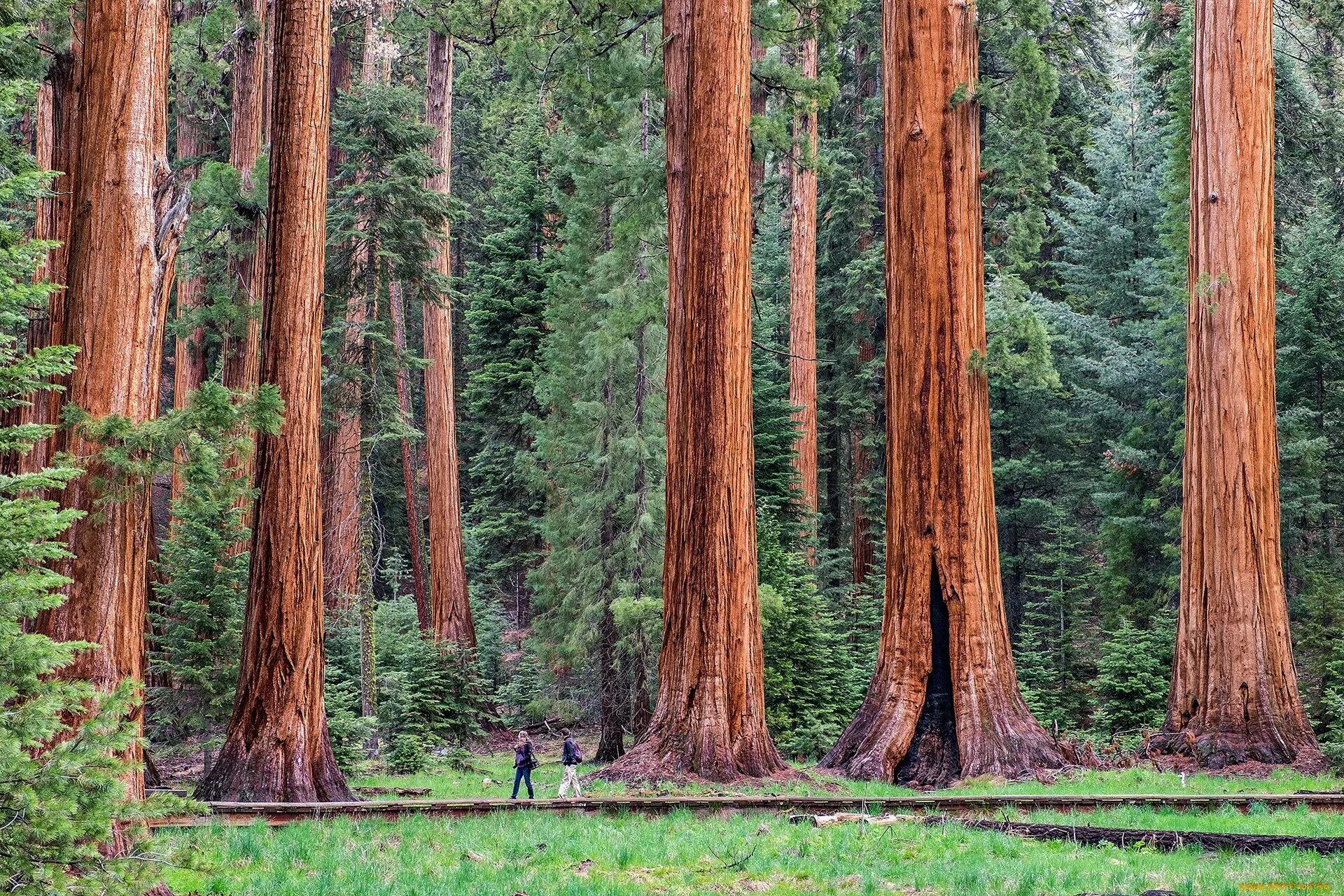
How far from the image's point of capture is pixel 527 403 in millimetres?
31469

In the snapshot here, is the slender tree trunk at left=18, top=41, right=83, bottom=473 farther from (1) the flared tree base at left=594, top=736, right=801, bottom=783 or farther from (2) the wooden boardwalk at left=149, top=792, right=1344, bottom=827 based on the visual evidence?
(1) the flared tree base at left=594, top=736, right=801, bottom=783

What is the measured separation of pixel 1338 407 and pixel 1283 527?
2.81 m

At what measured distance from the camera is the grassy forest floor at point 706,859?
Result: 6867 mm

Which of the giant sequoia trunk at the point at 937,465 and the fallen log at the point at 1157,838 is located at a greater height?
the giant sequoia trunk at the point at 937,465

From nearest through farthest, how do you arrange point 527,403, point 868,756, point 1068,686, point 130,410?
1. point 130,410
2. point 868,756
3. point 1068,686
4. point 527,403

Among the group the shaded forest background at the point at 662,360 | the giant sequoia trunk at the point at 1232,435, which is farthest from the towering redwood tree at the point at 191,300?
the giant sequoia trunk at the point at 1232,435

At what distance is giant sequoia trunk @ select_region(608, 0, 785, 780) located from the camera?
1299cm

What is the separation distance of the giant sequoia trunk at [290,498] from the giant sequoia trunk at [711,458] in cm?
341

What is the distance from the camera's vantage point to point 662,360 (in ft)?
66.6

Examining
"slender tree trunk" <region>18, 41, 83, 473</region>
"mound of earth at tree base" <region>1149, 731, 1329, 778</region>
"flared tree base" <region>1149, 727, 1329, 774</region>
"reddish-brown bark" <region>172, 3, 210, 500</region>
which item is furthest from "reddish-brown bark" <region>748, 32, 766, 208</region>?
"slender tree trunk" <region>18, 41, 83, 473</region>

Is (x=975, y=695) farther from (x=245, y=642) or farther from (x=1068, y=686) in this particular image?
(x=1068, y=686)

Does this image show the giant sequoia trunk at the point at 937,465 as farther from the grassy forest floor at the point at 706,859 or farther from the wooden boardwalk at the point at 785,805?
the grassy forest floor at the point at 706,859

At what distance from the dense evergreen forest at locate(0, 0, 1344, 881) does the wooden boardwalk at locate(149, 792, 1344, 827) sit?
1934 millimetres

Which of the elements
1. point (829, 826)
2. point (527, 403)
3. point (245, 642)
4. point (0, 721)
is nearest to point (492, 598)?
point (527, 403)
